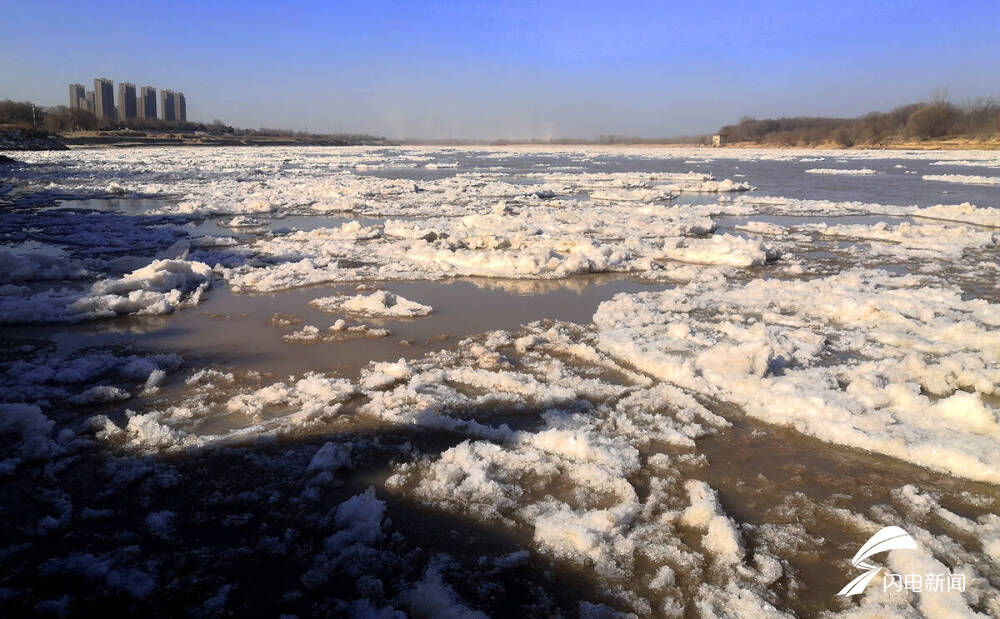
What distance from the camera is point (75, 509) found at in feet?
8.68

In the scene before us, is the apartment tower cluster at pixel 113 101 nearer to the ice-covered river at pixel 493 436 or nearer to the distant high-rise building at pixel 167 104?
the distant high-rise building at pixel 167 104

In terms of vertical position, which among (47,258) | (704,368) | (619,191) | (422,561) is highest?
(619,191)

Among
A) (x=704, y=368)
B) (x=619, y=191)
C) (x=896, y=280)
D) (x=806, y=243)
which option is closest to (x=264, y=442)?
(x=704, y=368)

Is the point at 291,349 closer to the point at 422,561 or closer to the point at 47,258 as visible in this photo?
the point at 422,561

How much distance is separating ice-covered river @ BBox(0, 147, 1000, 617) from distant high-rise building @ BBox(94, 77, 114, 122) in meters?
117

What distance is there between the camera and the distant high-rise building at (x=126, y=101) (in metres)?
105

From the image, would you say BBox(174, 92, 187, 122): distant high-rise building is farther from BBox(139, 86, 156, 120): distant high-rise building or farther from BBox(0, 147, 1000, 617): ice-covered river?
BBox(0, 147, 1000, 617): ice-covered river

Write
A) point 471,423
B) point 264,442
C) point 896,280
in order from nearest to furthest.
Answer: point 264,442, point 471,423, point 896,280

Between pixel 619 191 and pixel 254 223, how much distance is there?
11.5 meters

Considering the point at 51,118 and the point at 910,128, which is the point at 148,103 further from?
the point at 910,128

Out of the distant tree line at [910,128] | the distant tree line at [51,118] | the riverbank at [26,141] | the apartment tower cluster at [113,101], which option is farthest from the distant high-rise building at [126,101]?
the distant tree line at [910,128]

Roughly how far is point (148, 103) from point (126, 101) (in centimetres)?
678

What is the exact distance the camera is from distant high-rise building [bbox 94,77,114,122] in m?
99.9

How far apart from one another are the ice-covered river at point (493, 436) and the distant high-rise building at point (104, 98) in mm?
117301
